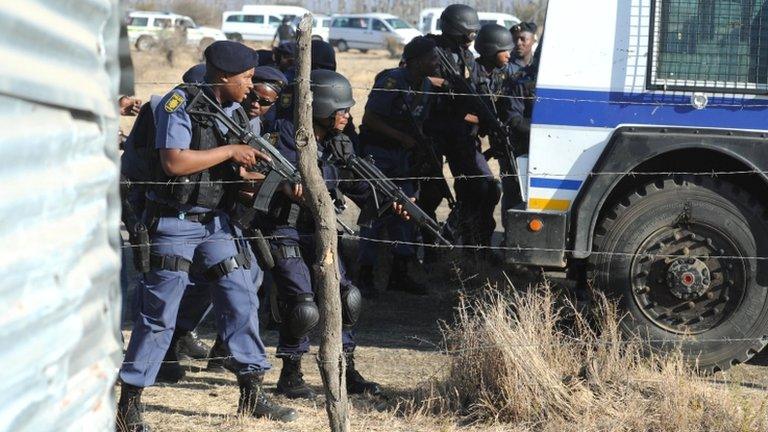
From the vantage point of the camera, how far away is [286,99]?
589 centimetres

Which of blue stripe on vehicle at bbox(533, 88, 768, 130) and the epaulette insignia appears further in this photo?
the epaulette insignia

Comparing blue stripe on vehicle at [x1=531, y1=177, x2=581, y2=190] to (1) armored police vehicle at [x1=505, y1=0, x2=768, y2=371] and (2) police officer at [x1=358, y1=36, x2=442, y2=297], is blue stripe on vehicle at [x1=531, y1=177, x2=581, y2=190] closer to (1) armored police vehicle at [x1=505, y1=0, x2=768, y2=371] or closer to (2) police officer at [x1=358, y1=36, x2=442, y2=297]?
(1) armored police vehicle at [x1=505, y1=0, x2=768, y2=371]

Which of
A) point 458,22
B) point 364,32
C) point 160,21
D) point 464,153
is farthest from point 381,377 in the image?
point 160,21

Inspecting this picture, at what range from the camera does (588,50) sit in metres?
5.85

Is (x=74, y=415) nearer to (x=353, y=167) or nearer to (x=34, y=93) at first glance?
(x=34, y=93)

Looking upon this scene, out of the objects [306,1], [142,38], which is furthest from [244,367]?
[306,1]

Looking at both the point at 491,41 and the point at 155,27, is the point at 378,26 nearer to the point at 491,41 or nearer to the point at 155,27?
the point at 155,27

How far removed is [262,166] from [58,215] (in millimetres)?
3062

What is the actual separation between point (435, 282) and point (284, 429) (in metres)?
3.56

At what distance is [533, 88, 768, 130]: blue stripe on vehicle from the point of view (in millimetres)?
5809

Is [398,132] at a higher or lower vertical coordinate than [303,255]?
higher

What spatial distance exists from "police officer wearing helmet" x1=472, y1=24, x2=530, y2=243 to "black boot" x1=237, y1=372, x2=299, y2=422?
1.91 m

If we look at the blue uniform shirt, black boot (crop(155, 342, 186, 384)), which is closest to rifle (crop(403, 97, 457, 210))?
black boot (crop(155, 342, 186, 384))

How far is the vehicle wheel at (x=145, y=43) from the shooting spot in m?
39.8
